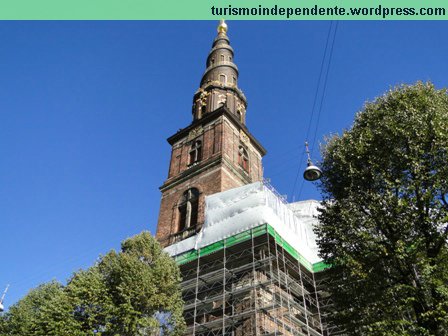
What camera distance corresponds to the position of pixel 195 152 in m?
31.6

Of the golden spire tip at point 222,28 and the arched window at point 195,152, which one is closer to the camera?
the arched window at point 195,152

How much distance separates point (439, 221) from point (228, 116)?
23.2 meters

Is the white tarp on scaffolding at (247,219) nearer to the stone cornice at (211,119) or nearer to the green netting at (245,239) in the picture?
the green netting at (245,239)

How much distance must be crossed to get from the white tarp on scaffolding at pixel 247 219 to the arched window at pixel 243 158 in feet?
25.3

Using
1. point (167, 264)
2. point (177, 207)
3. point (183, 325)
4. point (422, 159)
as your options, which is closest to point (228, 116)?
point (177, 207)

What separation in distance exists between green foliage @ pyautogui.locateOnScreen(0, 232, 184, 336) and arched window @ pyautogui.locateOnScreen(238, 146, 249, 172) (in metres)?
15.0

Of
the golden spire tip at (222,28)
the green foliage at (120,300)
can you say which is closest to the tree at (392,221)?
the green foliage at (120,300)

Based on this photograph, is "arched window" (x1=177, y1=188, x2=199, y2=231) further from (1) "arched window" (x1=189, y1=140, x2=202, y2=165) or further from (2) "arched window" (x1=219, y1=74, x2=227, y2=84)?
(2) "arched window" (x1=219, y1=74, x2=227, y2=84)

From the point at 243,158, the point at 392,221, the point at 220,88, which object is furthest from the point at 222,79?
the point at 392,221

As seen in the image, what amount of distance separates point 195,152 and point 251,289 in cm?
1576

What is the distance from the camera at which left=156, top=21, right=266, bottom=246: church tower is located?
26.4 m

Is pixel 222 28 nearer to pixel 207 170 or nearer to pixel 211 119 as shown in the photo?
pixel 211 119

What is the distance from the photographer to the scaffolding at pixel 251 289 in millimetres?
16964

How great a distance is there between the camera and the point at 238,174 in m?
28.5
